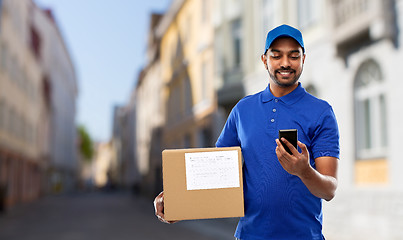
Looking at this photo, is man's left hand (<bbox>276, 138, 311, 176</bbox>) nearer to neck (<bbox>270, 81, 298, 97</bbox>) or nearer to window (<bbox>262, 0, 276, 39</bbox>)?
neck (<bbox>270, 81, 298, 97</bbox>)

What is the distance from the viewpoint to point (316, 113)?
87.6 inches

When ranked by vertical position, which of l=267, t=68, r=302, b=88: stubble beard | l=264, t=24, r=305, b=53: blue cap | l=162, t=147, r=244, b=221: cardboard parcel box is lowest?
l=162, t=147, r=244, b=221: cardboard parcel box

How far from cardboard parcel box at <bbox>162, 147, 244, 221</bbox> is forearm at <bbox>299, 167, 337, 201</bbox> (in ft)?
0.94

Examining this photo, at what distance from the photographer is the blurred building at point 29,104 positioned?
33.4 metres

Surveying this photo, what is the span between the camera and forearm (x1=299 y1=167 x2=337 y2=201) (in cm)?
203

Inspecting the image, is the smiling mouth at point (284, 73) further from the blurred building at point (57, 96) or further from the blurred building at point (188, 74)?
the blurred building at point (57, 96)

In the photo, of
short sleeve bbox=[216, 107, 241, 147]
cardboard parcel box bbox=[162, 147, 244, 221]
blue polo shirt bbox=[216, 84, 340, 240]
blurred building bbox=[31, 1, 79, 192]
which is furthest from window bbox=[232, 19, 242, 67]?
blurred building bbox=[31, 1, 79, 192]

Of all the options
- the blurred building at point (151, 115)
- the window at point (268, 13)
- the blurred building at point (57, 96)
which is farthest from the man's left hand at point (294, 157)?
the blurred building at point (57, 96)

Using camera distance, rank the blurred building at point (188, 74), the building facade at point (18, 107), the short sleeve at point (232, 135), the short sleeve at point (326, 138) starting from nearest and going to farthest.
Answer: the short sleeve at point (326, 138)
the short sleeve at point (232, 135)
the blurred building at point (188, 74)
the building facade at point (18, 107)

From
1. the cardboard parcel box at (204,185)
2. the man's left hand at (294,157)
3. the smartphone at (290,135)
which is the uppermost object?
the smartphone at (290,135)

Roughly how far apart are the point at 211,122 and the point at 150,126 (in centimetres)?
2589

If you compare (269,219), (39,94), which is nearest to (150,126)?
(39,94)

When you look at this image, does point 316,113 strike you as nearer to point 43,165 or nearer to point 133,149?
point 43,165

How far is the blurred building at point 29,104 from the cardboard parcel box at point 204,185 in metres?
24.8
